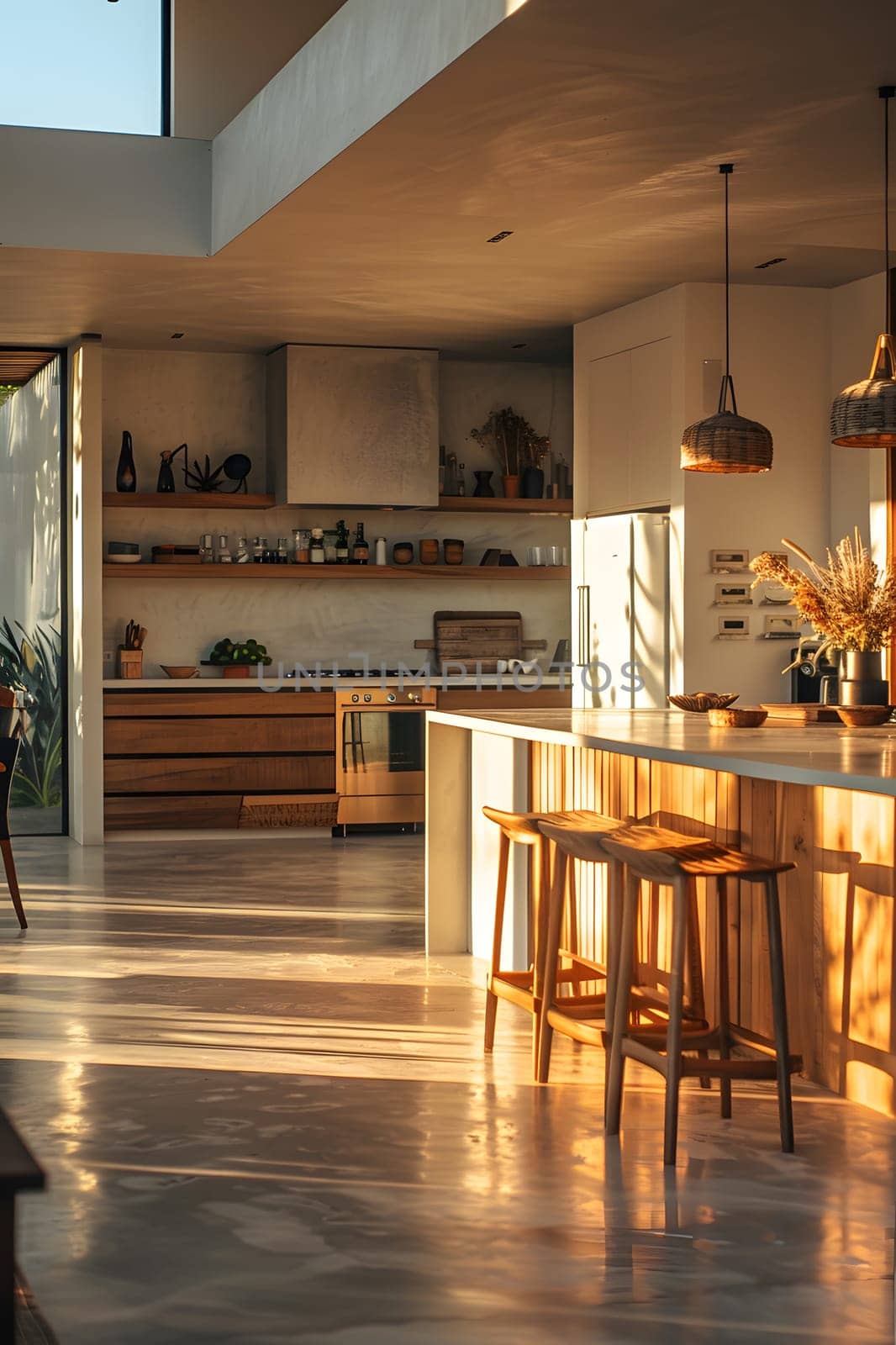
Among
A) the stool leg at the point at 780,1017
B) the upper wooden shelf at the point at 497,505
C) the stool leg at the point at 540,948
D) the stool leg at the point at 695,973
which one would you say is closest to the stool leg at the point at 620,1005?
the stool leg at the point at 780,1017

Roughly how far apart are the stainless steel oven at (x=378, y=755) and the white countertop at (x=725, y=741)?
346 cm

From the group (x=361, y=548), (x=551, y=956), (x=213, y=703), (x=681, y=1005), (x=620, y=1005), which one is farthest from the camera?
(x=361, y=548)

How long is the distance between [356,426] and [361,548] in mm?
795

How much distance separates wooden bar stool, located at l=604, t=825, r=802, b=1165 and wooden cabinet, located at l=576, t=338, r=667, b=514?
3.87 metres

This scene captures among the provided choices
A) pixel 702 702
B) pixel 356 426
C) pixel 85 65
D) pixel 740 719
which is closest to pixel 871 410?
pixel 740 719

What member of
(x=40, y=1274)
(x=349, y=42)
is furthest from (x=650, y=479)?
(x=40, y=1274)

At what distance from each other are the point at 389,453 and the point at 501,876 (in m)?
5.04

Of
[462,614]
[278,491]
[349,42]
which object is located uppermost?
[349,42]

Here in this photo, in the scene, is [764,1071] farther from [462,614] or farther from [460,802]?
[462,614]

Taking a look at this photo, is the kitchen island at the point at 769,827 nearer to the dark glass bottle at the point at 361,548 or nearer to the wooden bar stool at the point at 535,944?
the wooden bar stool at the point at 535,944

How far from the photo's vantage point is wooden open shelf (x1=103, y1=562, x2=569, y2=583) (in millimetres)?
9180

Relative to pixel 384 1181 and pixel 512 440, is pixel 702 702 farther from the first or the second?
pixel 512 440

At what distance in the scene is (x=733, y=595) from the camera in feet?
24.3

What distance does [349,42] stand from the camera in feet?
17.2
